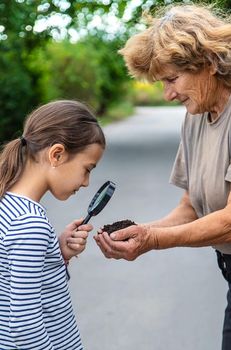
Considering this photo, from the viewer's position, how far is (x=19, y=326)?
2.12 metres

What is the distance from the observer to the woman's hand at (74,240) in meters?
2.44

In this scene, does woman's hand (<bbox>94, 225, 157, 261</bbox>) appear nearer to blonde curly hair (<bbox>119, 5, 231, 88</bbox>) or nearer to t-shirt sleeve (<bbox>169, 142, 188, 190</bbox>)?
t-shirt sleeve (<bbox>169, 142, 188, 190</bbox>)

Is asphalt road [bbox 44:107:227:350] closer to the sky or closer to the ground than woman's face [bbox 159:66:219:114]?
closer to the ground

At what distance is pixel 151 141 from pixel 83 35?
28.3ft

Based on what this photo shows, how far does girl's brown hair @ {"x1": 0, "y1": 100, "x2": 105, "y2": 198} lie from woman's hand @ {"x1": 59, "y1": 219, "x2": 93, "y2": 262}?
0.30 m

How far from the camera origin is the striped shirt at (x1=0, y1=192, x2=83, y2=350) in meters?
2.10

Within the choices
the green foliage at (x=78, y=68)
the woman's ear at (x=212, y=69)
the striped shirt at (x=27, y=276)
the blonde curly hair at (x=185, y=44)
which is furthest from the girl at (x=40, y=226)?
the green foliage at (x=78, y=68)

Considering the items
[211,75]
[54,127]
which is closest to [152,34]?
[211,75]

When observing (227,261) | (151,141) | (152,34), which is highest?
(152,34)

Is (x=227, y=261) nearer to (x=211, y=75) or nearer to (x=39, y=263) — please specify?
(x=211, y=75)

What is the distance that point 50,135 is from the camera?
7.52ft

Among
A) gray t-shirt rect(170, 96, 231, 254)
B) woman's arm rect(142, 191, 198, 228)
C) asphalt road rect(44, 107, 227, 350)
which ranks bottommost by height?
asphalt road rect(44, 107, 227, 350)

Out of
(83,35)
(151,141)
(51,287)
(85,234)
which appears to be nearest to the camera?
(51,287)

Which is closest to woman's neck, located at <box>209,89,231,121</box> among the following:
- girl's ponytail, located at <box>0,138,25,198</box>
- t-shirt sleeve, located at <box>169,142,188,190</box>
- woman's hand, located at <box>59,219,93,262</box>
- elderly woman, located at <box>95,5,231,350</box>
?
elderly woman, located at <box>95,5,231,350</box>
